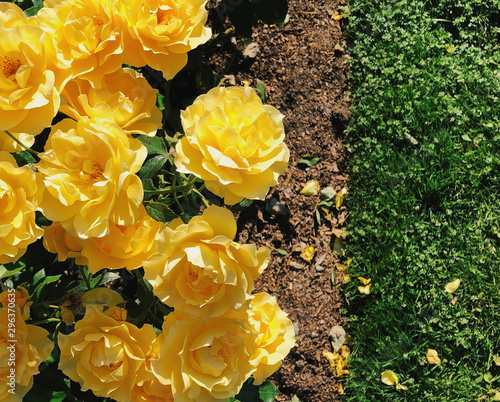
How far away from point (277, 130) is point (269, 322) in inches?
20.2

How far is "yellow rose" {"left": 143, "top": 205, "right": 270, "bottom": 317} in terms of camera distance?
110 centimetres

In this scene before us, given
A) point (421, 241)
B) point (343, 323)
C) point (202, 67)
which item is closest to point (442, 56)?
point (421, 241)

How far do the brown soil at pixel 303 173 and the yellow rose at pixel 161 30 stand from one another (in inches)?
54.8

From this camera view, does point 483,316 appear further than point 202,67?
Yes

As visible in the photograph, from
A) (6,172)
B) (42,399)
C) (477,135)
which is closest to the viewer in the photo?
(6,172)

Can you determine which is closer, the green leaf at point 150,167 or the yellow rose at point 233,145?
the yellow rose at point 233,145

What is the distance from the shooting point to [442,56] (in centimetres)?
299

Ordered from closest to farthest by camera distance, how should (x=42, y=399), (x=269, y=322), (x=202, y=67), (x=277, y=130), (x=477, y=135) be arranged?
1. (x=277, y=130)
2. (x=269, y=322)
3. (x=42, y=399)
4. (x=202, y=67)
5. (x=477, y=135)

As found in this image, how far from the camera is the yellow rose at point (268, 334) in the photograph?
1366 millimetres

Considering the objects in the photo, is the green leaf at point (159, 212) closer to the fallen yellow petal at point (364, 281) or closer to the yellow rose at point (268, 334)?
the yellow rose at point (268, 334)

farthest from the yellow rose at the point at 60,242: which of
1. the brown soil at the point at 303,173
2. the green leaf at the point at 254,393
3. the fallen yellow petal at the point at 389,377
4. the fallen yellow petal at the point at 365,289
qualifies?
the fallen yellow petal at the point at 389,377

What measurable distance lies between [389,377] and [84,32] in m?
2.17

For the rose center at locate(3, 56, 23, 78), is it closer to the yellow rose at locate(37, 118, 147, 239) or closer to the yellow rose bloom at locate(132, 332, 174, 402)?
the yellow rose at locate(37, 118, 147, 239)

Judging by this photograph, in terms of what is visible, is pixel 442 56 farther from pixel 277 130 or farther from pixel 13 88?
pixel 13 88
